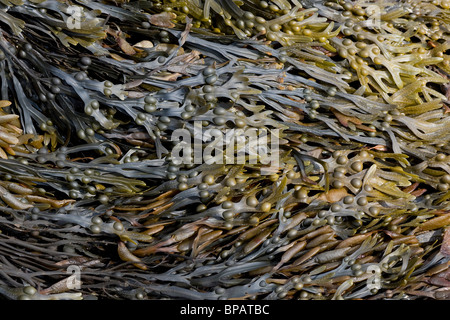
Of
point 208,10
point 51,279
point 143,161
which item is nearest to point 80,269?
point 51,279

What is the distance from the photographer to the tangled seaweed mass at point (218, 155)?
1074mm

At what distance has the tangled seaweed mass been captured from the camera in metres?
1.07

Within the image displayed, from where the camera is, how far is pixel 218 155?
1.07m

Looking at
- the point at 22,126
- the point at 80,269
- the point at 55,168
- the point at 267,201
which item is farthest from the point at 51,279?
the point at 267,201

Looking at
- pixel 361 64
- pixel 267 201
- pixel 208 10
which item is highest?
pixel 208 10

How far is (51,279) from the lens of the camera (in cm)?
108

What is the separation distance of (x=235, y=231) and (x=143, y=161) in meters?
0.27
